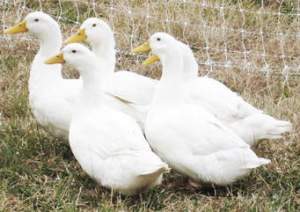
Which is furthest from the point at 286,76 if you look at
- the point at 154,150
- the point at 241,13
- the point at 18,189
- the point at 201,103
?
the point at 18,189

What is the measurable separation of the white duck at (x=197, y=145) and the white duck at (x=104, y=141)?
0.15m

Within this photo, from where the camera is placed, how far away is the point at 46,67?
18.5ft

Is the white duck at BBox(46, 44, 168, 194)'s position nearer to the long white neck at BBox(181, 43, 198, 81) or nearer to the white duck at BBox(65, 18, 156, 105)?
the white duck at BBox(65, 18, 156, 105)

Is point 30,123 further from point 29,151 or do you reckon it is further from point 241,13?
point 241,13

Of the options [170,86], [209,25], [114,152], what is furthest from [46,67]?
[209,25]

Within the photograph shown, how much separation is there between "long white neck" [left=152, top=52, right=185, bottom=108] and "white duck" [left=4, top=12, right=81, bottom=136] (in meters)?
0.57

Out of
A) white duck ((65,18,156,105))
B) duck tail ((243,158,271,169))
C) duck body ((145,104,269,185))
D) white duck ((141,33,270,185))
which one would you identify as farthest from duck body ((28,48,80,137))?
duck tail ((243,158,271,169))

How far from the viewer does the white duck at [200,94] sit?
5355mm

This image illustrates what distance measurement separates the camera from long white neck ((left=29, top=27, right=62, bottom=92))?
559 cm

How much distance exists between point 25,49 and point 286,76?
2200mm

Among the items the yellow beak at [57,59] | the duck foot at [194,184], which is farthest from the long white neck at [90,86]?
the duck foot at [194,184]

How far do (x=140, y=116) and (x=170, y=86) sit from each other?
429 millimetres

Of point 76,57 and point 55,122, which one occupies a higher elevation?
point 76,57

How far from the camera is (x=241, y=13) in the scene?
7859mm
